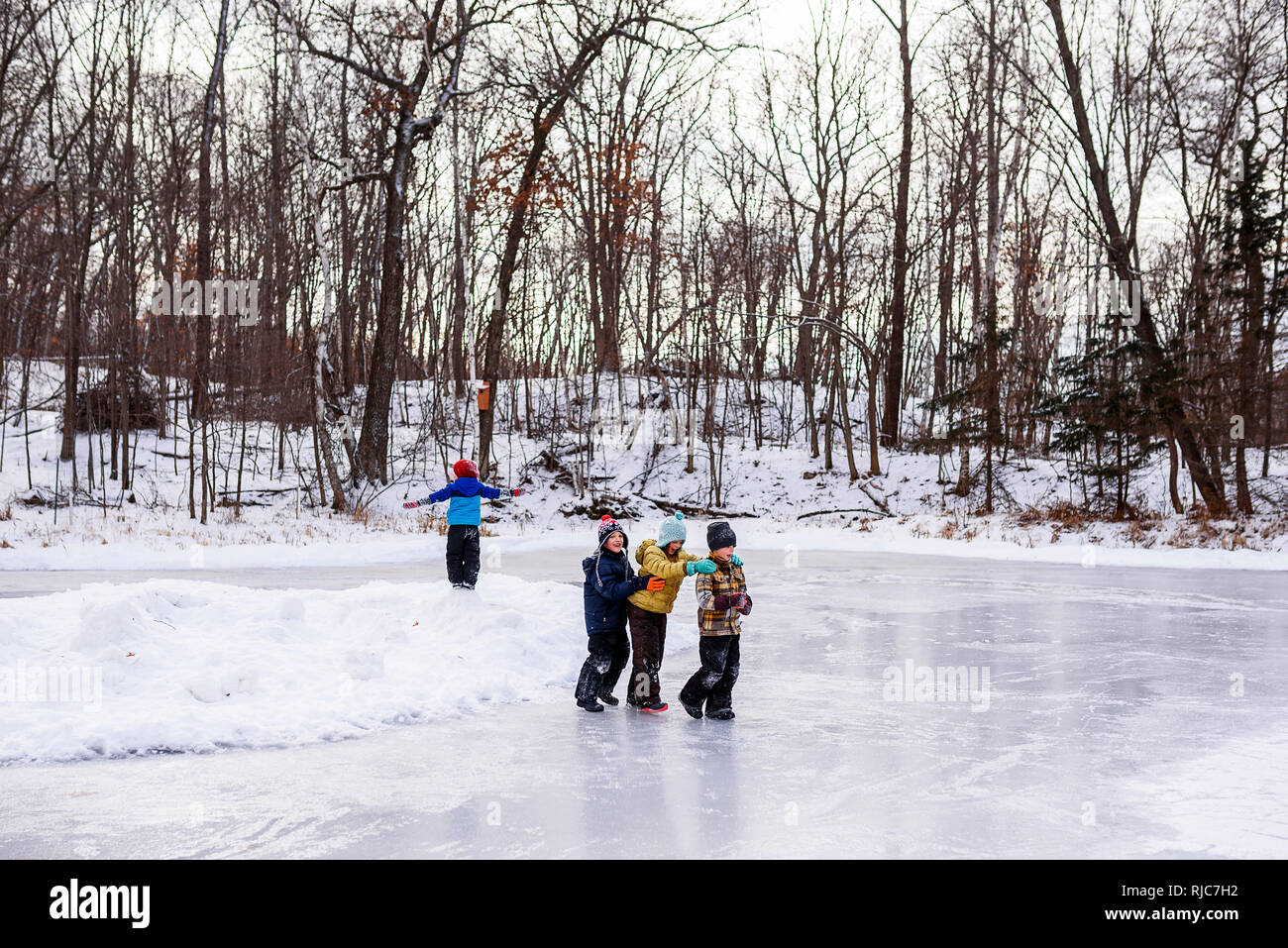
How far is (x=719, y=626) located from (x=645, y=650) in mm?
586

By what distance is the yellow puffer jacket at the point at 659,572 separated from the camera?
586cm

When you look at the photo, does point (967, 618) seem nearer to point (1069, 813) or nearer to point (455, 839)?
point (1069, 813)

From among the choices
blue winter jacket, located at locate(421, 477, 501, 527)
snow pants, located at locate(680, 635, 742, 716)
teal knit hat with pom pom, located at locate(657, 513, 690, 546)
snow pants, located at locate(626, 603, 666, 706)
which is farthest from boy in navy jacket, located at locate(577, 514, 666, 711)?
blue winter jacket, located at locate(421, 477, 501, 527)

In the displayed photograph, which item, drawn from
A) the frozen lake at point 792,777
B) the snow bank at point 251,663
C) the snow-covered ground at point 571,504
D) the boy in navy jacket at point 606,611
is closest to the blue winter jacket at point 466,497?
the snow bank at point 251,663

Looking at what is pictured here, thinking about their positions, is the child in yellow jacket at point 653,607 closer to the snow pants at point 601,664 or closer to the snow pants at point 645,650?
the snow pants at point 645,650

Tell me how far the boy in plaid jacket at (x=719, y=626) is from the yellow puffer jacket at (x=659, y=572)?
166 millimetres

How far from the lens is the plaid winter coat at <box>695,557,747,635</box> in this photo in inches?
232

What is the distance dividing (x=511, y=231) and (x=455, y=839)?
2300 centimetres

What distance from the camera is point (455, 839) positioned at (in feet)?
12.5

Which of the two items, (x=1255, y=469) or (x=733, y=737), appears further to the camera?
(x=1255, y=469)

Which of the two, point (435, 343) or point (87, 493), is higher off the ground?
point (435, 343)

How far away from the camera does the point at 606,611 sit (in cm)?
627

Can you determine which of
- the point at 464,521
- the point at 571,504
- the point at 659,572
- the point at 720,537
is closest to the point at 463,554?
the point at 464,521
